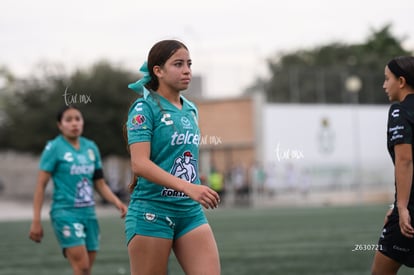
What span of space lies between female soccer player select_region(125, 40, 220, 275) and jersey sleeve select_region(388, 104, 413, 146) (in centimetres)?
136

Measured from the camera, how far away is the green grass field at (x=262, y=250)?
40.5 feet

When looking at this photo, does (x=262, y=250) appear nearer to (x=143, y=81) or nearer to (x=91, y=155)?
(x=91, y=155)

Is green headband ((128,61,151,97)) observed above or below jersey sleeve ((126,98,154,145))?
above

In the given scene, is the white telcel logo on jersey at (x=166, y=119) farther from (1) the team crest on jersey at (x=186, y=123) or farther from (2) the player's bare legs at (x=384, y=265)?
(2) the player's bare legs at (x=384, y=265)

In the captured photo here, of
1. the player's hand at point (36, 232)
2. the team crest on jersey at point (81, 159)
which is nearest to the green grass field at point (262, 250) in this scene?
the team crest on jersey at point (81, 159)

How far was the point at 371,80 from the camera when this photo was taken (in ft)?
173

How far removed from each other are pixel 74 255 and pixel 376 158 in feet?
132

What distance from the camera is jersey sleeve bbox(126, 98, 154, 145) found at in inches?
233

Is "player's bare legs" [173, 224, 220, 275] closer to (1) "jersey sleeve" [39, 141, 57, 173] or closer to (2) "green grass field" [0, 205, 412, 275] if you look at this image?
(1) "jersey sleeve" [39, 141, 57, 173]

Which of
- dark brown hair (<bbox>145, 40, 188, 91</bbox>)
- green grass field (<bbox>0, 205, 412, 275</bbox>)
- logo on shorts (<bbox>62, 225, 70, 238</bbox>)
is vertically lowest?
green grass field (<bbox>0, 205, 412, 275</bbox>)

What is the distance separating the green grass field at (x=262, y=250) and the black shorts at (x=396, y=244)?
4890mm

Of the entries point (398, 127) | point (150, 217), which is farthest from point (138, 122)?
point (398, 127)

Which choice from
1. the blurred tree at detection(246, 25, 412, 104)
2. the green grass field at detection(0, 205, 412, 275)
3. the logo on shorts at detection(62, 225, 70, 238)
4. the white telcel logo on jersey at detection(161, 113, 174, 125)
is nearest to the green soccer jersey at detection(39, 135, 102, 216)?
the logo on shorts at detection(62, 225, 70, 238)

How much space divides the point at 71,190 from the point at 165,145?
129 inches
